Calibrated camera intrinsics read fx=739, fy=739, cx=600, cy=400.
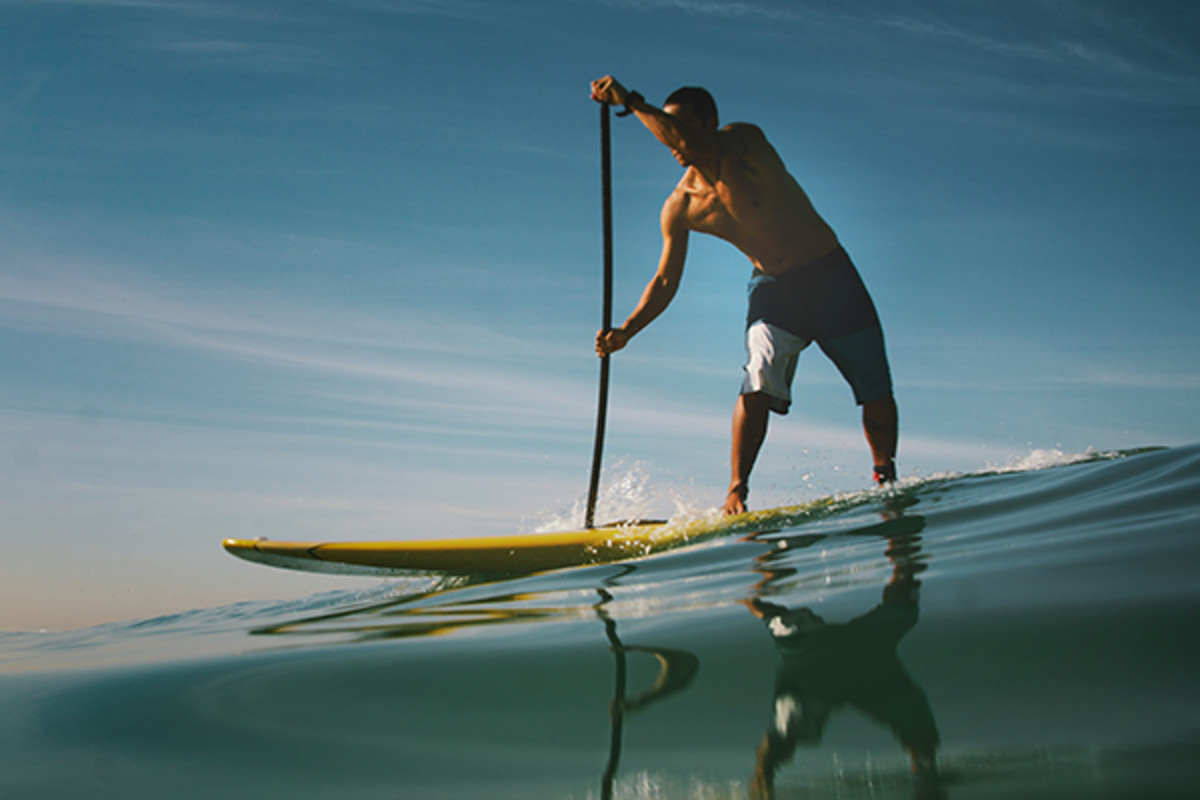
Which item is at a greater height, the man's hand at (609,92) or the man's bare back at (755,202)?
the man's hand at (609,92)

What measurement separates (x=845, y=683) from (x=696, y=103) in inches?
141

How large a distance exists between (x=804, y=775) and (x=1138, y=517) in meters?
1.75

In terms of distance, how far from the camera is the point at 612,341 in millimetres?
4512

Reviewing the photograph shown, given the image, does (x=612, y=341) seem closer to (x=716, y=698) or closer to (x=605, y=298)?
(x=605, y=298)

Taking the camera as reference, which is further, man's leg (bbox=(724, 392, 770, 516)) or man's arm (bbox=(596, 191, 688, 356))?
man's arm (bbox=(596, 191, 688, 356))

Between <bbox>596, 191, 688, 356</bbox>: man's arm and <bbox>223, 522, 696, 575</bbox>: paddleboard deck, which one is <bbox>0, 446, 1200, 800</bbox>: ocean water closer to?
<bbox>223, 522, 696, 575</bbox>: paddleboard deck

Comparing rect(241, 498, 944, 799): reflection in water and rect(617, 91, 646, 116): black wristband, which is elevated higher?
rect(617, 91, 646, 116): black wristband

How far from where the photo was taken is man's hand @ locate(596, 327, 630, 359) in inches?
177

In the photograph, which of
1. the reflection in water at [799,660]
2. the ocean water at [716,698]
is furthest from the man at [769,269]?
the ocean water at [716,698]

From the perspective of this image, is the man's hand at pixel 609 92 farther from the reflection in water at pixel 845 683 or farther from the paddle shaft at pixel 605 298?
the reflection in water at pixel 845 683

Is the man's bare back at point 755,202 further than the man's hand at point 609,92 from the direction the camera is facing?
No

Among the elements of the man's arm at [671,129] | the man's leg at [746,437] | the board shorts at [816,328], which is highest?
the man's arm at [671,129]

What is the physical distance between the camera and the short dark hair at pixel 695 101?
12.8 ft

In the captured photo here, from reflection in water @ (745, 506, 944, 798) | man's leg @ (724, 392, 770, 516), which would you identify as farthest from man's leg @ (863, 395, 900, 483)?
reflection in water @ (745, 506, 944, 798)
